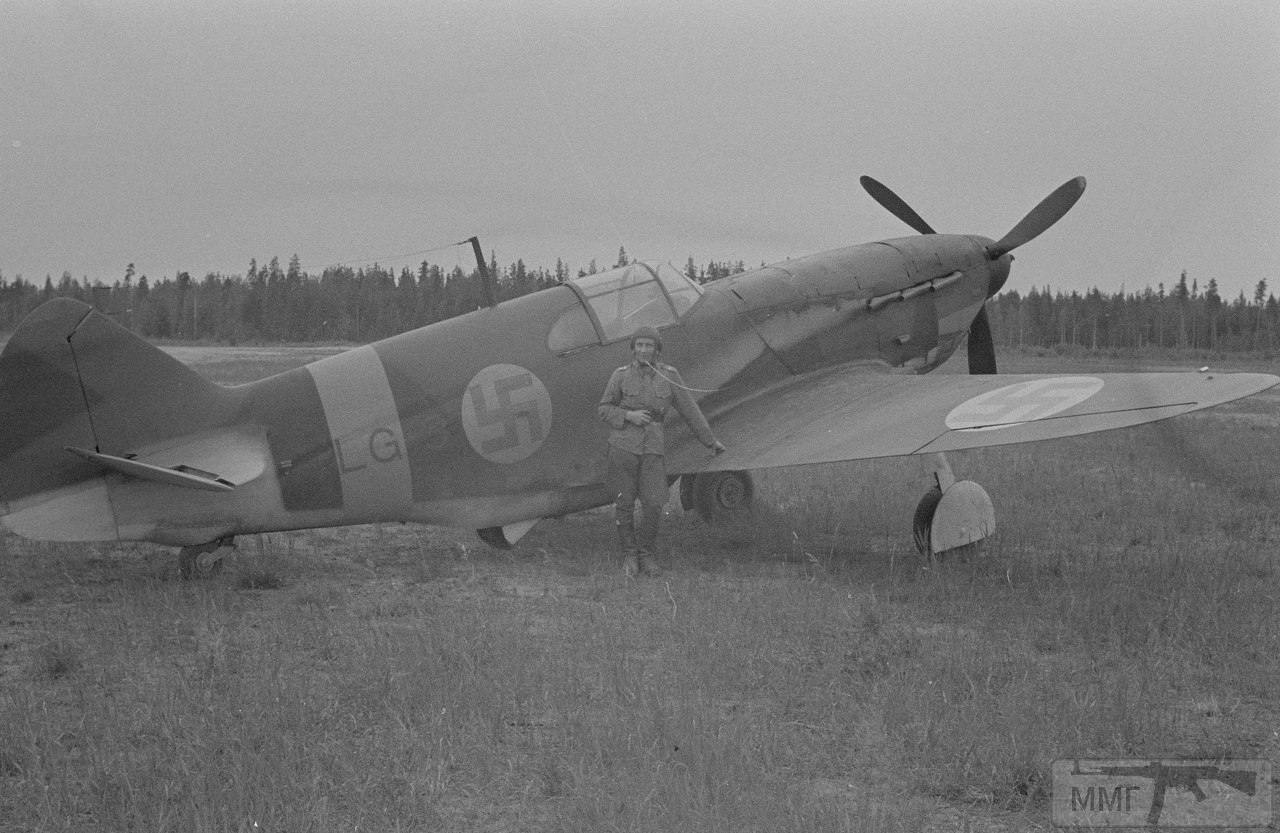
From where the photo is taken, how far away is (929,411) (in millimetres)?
7523

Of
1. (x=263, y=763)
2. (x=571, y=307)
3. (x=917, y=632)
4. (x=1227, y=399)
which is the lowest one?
(x=917, y=632)

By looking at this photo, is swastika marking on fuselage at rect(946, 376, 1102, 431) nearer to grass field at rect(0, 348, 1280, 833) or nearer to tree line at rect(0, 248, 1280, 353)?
grass field at rect(0, 348, 1280, 833)

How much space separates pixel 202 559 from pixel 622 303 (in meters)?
3.46

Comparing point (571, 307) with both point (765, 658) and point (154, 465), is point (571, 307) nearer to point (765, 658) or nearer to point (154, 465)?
point (154, 465)

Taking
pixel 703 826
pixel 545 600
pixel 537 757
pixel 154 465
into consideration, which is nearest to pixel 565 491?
pixel 545 600

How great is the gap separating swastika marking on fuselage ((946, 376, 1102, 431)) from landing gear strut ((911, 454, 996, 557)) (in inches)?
23.9

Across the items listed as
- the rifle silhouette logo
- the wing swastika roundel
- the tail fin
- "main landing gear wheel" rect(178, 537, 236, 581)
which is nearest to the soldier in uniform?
the wing swastika roundel

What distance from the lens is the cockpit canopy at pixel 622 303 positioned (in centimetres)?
805

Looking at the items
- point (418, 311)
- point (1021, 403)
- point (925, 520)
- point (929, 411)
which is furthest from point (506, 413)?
point (418, 311)

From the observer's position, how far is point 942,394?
7918mm

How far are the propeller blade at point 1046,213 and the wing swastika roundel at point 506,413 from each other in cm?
539

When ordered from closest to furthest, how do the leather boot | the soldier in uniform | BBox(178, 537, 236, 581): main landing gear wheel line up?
BBox(178, 537, 236, 581): main landing gear wheel < the leather boot < the soldier in uniform

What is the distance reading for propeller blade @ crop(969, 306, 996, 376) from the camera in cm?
1052

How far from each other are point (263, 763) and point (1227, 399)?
16.9 ft
